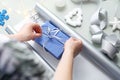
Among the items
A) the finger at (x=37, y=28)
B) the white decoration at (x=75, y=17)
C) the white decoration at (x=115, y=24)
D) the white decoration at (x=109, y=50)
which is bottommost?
the white decoration at (x=109, y=50)

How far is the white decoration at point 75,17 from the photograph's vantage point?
866 millimetres

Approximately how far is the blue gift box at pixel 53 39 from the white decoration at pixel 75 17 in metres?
0.06

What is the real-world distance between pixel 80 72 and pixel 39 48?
0.57 feet

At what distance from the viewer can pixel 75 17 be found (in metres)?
0.89

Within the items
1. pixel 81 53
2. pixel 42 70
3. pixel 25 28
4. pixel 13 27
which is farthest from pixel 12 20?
pixel 42 70

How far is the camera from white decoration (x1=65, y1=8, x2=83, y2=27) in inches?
34.1

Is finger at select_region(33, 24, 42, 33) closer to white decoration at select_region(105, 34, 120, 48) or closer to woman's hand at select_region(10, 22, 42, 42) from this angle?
woman's hand at select_region(10, 22, 42, 42)

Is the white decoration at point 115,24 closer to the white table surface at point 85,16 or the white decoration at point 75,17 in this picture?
the white table surface at point 85,16

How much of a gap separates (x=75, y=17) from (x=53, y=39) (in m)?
0.14


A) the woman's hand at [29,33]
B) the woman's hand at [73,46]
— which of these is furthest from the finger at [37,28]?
the woman's hand at [73,46]

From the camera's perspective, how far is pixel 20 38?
766mm

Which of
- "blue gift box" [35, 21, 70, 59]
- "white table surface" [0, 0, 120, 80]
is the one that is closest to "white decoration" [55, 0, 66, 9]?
"white table surface" [0, 0, 120, 80]

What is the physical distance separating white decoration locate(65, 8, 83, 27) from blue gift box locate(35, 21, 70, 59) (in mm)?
65

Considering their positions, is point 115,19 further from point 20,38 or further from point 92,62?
point 20,38
